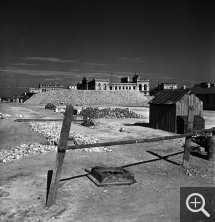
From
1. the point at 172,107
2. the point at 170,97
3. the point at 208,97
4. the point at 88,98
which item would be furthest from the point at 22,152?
the point at 88,98

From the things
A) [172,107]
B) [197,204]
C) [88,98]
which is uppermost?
[88,98]

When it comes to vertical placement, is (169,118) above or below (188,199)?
above

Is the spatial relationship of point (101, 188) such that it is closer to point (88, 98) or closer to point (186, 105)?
point (186, 105)

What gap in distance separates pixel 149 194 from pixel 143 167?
284cm

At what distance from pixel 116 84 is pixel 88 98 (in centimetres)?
3957

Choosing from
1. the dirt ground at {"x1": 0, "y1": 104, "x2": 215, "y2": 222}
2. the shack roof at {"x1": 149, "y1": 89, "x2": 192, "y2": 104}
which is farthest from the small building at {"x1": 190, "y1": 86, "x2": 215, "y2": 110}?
the dirt ground at {"x1": 0, "y1": 104, "x2": 215, "y2": 222}

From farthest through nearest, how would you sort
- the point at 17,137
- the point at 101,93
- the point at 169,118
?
the point at 101,93 → the point at 169,118 → the point at 17,137

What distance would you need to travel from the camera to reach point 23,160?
426 inches

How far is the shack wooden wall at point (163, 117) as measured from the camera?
A: 64.0ft

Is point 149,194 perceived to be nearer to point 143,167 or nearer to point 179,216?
point 179,216

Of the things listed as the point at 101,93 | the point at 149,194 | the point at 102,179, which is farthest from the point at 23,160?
the point at 101,93

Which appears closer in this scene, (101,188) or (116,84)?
(101,188)

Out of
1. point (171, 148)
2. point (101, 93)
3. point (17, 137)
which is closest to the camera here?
point (171, 148)

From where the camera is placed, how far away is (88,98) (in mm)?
89562
